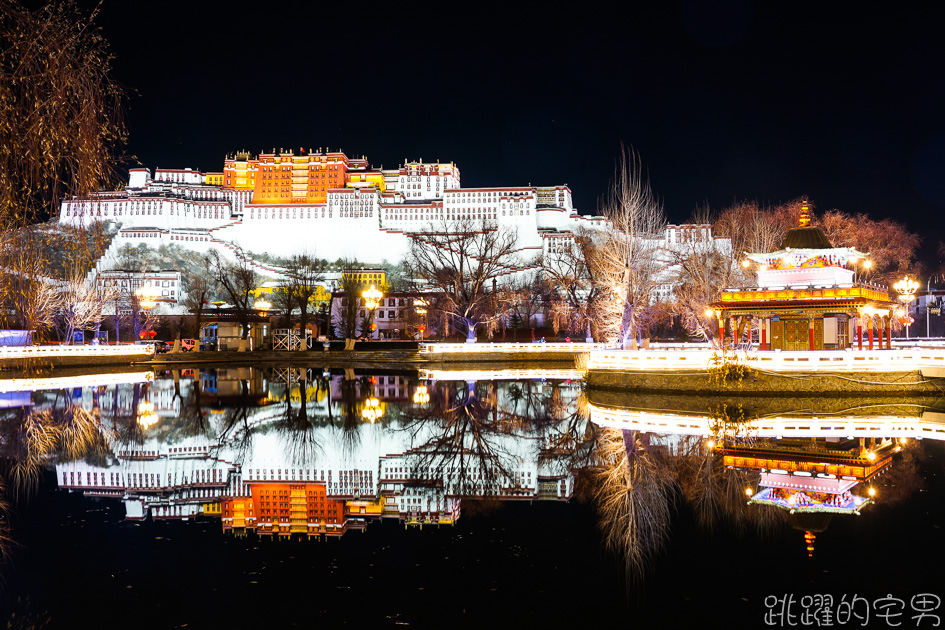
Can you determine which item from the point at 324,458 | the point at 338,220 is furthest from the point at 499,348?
the point at 338,220

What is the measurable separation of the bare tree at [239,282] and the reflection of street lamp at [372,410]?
29769 millimetres

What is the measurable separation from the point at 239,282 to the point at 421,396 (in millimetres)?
66494

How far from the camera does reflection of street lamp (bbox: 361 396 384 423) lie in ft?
60.5

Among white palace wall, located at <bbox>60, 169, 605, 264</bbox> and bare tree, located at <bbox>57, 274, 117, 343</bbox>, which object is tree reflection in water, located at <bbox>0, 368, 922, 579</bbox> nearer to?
bare tree, located at <bbox>57, 274, 117, 343</bbox>

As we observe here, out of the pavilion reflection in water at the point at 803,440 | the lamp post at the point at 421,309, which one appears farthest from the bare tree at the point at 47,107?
the lamp post at the point at 421,309

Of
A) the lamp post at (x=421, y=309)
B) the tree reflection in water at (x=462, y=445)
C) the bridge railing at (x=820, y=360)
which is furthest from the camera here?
the lamp post at (x=421, y=309)

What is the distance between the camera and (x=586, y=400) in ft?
76.6

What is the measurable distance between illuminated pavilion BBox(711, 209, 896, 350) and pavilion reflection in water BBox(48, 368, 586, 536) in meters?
10.6

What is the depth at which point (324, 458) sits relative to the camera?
12.2 m

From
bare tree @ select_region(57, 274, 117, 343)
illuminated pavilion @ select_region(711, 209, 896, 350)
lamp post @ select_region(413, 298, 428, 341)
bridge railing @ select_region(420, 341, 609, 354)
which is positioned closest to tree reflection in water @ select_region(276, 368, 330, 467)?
bridge railing @ select_region(420, 341, 609, 354)

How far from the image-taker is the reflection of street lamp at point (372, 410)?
1845 centimetres

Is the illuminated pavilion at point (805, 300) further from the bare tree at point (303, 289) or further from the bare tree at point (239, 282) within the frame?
the bare tree at point (239, 282)

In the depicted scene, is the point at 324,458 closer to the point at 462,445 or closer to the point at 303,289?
the point at 462,445

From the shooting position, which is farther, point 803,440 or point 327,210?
point 327,210
